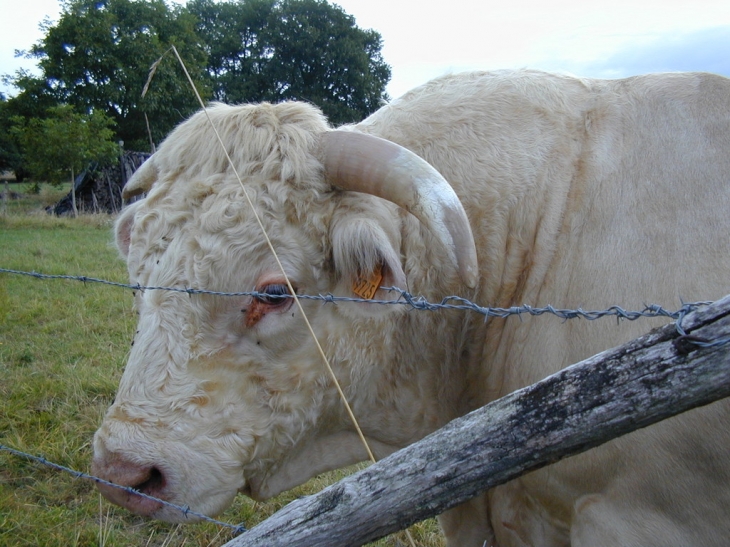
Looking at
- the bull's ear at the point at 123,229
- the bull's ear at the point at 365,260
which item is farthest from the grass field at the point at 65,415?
the bull's ear at the point at 365,260

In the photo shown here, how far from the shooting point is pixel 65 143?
20562 mm

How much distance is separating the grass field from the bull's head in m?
1.31

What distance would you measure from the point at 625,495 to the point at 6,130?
1472 inches

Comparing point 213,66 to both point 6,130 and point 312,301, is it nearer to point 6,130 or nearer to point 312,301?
point 6,130

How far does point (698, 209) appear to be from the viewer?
1811 mm

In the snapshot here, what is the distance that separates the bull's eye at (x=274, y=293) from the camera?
2.00 metres

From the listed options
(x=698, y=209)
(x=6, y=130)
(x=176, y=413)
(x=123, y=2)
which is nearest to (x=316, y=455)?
(x=176, y=413)

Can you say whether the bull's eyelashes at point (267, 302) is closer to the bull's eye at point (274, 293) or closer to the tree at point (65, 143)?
the bull's eye at point (274, 293)

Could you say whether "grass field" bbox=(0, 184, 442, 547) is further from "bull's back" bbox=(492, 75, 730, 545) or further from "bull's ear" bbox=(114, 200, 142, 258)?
"bull's back" bbox=(492, 75, 730, 545)

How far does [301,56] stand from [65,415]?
3729 cm

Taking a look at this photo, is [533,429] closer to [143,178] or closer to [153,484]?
[153,484]

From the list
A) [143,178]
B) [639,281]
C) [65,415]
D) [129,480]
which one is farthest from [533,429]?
[65,415]

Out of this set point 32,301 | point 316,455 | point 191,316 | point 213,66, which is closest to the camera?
point 191,316

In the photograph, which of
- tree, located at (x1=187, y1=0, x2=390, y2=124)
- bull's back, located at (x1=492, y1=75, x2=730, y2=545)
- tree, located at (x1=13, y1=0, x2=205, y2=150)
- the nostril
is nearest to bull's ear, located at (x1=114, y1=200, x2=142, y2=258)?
the nostril
